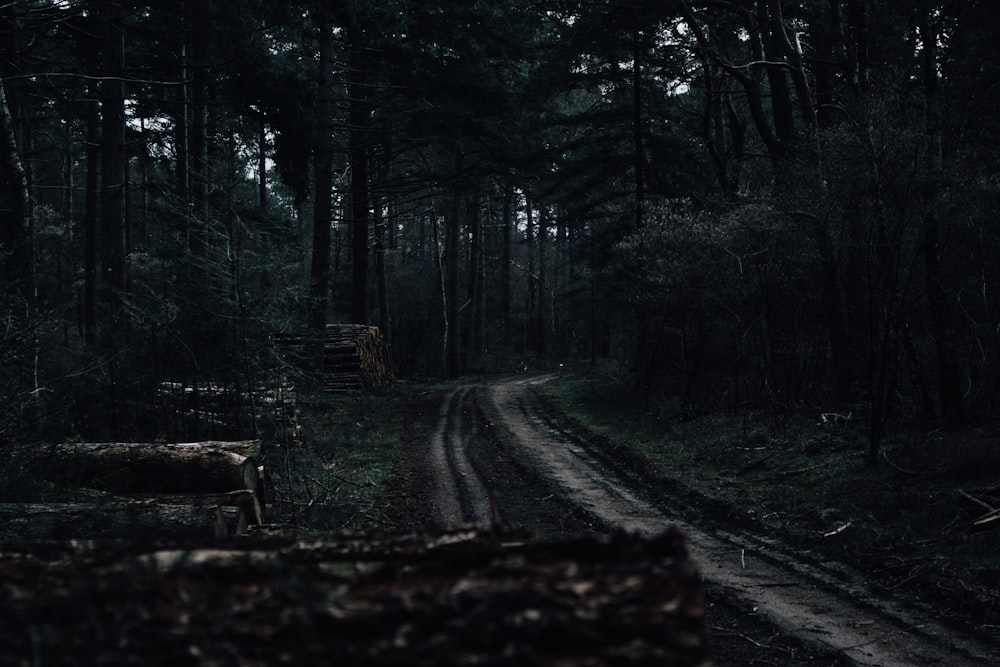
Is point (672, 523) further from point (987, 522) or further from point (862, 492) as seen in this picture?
point (987, 522)

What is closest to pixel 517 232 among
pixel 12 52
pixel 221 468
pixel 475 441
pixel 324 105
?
pixel 324 105

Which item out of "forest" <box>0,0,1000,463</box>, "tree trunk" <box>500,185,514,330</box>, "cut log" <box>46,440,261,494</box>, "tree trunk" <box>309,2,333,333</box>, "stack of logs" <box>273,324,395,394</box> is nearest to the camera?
"cut log" <box>46,440,261,494</box>

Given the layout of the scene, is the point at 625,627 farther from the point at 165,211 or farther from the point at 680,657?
the point at 165,211

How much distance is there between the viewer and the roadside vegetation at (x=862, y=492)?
7.60m

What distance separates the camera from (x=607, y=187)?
27375 mm

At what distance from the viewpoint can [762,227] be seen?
48.4 feet

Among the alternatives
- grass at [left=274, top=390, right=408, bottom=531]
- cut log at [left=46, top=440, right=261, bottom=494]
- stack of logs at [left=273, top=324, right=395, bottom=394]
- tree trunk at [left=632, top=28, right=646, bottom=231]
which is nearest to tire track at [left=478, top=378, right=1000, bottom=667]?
grass at [left=274, top=390, right=408, bottom=531]

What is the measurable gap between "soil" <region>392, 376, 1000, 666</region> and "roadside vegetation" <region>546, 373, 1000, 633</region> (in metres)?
0.30

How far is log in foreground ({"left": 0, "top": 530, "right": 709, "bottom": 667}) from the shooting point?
1549 mm

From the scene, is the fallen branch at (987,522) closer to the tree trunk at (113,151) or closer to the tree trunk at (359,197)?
the tree trunk at (113,151)

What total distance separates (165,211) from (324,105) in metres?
10.2

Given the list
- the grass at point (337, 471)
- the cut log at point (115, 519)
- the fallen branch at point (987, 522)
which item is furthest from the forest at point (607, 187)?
the fallen branch at point (987, 522)

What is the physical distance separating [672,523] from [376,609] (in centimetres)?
916

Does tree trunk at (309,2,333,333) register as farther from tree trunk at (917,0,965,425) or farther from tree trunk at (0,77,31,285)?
tree trunk at (917,0,965,425)
